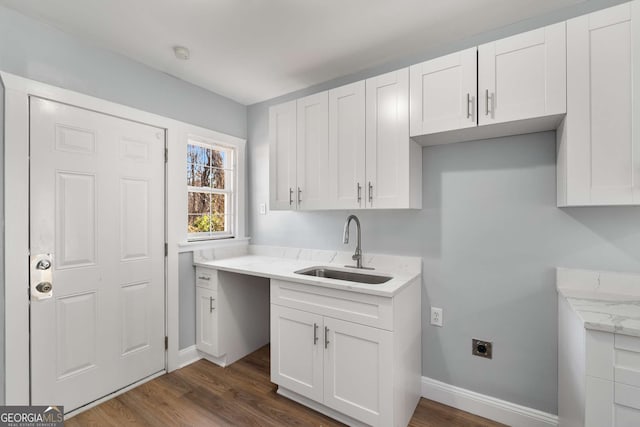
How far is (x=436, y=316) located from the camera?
2076mm

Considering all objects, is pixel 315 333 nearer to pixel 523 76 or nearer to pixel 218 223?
pixel 218 223

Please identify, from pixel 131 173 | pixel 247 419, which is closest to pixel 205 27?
pixel 131 173

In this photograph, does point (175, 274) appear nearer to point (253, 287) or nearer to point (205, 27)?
point (253, 287)

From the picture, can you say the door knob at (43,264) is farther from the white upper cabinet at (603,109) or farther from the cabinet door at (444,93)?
the white upper cabinet at (603,109)

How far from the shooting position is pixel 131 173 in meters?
2.21

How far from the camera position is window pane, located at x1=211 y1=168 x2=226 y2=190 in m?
2.96

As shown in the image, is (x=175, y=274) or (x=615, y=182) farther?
(x=175, y=274)

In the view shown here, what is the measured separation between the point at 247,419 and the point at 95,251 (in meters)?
1.56

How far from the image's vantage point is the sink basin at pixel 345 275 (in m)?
2.15

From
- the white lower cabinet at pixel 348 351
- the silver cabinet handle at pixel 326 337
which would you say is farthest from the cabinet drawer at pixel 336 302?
the silver cabinet handle at pixel 326 337

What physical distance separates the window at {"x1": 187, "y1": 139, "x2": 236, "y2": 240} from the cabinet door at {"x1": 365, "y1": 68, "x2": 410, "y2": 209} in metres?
1.71

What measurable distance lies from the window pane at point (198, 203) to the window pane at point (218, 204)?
0.06 metres

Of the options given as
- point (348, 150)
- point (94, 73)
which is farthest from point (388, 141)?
point (94, 73)

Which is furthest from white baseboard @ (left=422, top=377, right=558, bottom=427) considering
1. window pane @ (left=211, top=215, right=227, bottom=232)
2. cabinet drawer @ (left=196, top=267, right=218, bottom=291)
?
window pane @ (left=211, top=215, right=227, bottom=232)
